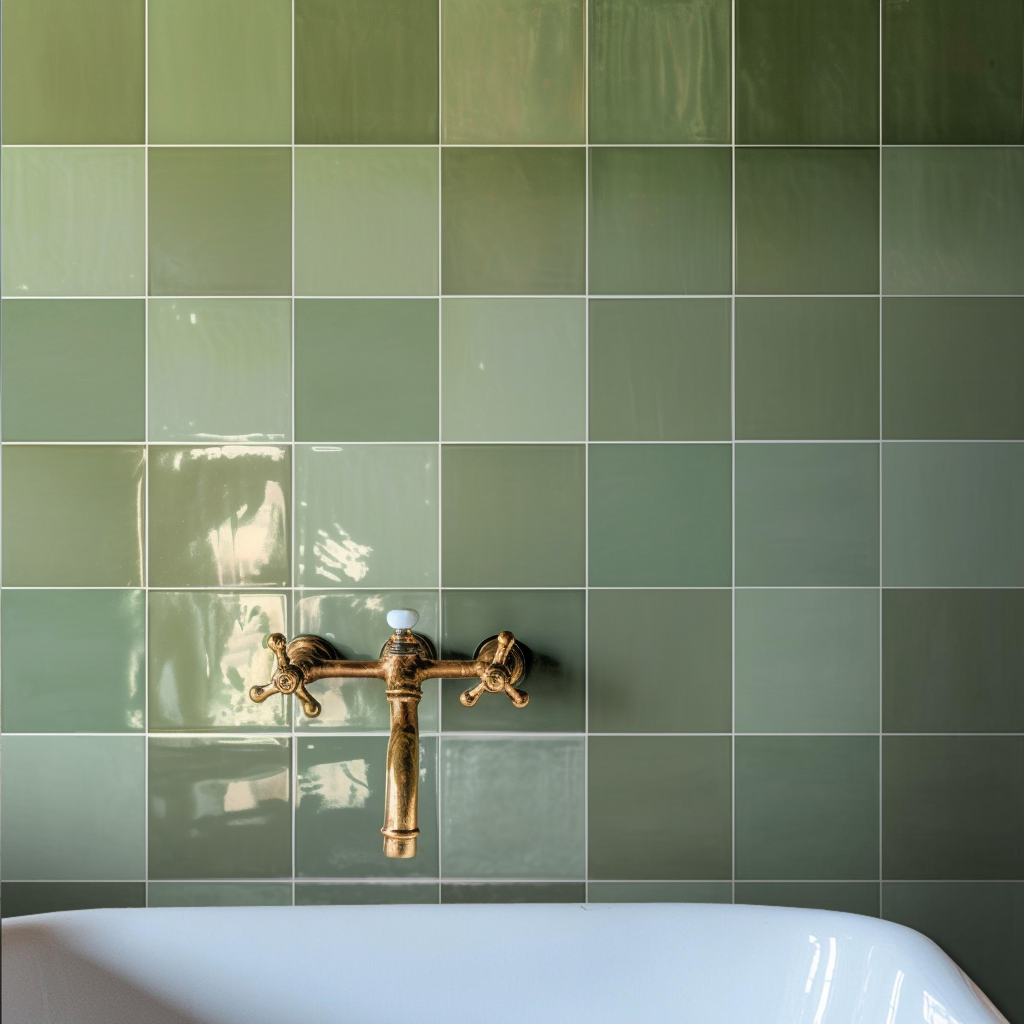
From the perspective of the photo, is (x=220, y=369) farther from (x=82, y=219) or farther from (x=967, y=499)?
(x=967, y=499)

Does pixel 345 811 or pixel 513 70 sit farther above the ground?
pixel 513 70

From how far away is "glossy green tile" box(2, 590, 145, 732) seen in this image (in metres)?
1.14

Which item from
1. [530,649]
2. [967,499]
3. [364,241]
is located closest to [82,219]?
[364,241]

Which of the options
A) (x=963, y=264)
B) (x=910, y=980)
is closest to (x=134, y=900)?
(x=910, y=980)

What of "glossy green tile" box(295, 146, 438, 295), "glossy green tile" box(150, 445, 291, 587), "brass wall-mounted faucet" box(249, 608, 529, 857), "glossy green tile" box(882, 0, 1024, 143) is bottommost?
"brass wall-mounted faucet" box(249, 608, 529, 857)

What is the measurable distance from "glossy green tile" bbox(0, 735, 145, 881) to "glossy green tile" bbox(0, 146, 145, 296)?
1.85ft

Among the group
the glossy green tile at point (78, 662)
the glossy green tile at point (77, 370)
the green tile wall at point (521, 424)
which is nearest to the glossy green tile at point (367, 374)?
the green tile wall at point (521, 424)

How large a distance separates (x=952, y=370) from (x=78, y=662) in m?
1.14

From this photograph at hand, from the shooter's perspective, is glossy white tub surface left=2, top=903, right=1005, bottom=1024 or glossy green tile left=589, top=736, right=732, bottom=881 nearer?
glossy white tub surface left=2, top=903, right=1005, bottom=1024

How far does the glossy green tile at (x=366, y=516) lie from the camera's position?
45.0 inches

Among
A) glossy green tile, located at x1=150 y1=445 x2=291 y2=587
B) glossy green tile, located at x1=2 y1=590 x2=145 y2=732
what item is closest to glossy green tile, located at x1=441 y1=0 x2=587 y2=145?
glossy green tile, located at x1=150 y1=445 x2=291 y2=587

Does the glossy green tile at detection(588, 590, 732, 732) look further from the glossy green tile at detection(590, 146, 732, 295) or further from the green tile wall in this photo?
the glossy green tile at detection(590, 146, 732, 295)

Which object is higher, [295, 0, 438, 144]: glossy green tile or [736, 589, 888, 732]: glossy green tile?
[295, 0, 438, 144]: glossy green tile

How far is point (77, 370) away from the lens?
3.76ft
